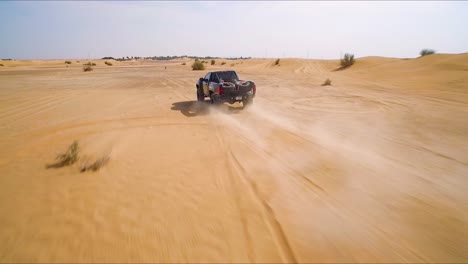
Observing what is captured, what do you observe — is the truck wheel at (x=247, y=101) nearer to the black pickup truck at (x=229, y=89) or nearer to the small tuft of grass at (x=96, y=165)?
the black pickup truck at (x=229, y=89)

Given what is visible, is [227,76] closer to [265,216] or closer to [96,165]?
[96,165]

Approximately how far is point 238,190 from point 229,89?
22.7 ft

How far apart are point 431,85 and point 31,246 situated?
19.4m

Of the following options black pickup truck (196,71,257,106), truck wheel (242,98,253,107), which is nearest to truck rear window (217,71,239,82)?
black pickup truck (196,71,257,106)

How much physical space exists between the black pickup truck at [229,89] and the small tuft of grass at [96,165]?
611 cm

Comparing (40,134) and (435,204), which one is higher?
(40,134)

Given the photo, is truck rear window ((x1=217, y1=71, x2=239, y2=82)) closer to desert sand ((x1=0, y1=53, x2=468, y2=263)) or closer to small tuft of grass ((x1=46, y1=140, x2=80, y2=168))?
desert sand ((x1=0, y1=53, x2=468, y2=263))

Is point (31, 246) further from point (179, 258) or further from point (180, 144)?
point (180, 144)

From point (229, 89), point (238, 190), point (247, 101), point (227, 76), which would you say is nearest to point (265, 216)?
point (238, 190)

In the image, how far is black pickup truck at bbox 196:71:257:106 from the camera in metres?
10.8

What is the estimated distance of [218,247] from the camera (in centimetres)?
314

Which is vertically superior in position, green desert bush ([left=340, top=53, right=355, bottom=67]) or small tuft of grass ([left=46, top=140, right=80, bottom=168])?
green desert bush ([left=340, top=53, right=355, bottom=67])

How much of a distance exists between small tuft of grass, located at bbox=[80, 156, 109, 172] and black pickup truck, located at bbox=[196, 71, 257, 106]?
611 cm

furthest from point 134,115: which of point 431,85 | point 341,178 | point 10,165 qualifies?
point 431,85
